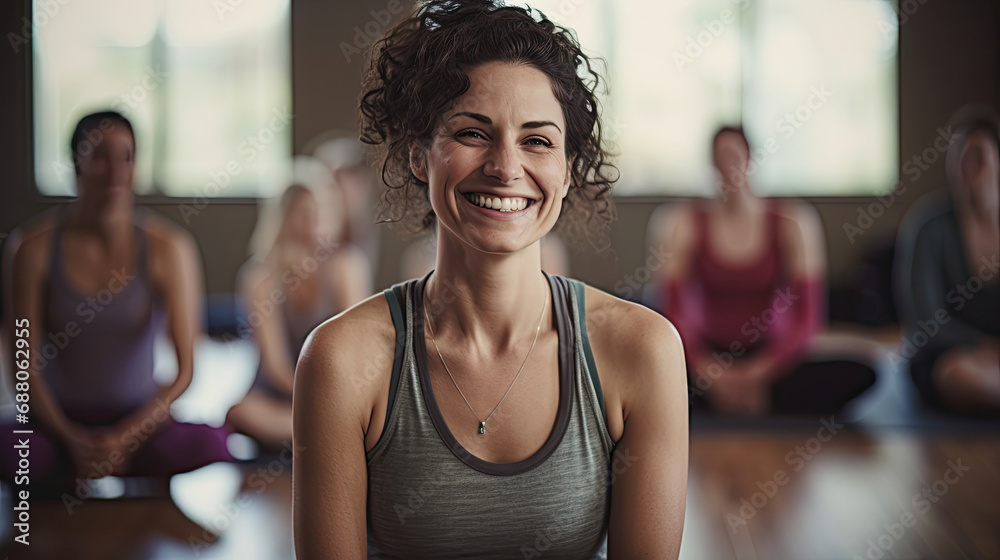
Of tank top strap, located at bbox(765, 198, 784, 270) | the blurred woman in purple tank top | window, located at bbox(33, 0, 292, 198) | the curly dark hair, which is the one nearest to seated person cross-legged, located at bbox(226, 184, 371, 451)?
the blurred woman in purple tank top

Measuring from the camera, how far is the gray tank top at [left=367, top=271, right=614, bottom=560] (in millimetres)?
1099

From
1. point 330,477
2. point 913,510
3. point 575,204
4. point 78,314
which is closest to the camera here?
point 330,477

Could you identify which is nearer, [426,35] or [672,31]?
[426,35]

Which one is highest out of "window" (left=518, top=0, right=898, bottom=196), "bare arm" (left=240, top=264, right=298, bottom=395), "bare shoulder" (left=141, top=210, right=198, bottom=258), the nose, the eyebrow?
"window" (left=518, top=0, right=898, bottom=196)

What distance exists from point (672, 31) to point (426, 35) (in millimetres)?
6184

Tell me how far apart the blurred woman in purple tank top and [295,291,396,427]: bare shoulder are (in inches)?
69.4

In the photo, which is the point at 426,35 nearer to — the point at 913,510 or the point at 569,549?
the point at 569,549

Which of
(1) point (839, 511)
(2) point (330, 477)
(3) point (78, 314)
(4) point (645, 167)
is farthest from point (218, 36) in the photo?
(2) point (330, 477)

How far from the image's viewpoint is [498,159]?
1.09 metres

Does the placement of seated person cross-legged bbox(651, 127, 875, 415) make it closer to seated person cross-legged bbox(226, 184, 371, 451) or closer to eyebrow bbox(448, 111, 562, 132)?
seated person cross-legged bbox(226, 184, 371, 451)

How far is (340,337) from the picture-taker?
3.72 ft

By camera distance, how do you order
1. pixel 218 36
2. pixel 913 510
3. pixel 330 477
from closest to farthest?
pixel 330 477 < pixel 913 510 < pixel 218 36

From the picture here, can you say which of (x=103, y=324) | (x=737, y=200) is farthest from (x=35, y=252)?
(x=737, y=200)

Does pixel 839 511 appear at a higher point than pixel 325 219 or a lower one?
lower
